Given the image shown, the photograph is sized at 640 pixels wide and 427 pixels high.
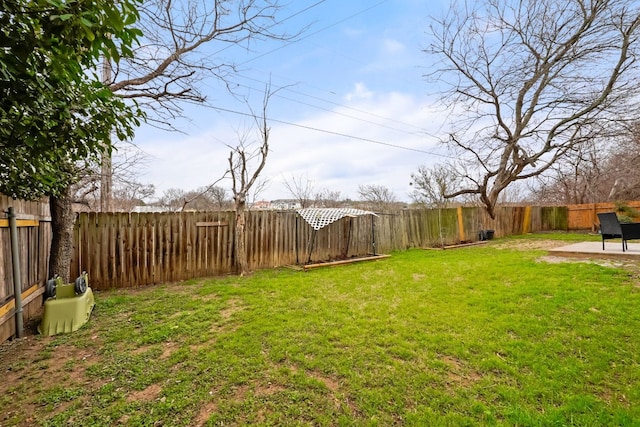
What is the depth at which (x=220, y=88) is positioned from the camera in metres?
4.79

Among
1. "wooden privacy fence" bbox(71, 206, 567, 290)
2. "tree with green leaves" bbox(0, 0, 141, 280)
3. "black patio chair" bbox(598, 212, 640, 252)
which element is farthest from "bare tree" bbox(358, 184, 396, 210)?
"tree with green leaves" bbox(0, 0, 141, 280)

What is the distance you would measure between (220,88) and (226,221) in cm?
256

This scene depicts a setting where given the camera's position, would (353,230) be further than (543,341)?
Yes

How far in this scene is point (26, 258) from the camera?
325 centimetres

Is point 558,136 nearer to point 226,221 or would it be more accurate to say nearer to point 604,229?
point 604,229

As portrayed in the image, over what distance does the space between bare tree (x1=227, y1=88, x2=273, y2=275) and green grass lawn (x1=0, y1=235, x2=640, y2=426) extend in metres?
1.70

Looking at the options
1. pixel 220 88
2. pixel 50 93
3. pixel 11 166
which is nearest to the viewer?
pixel 50 93

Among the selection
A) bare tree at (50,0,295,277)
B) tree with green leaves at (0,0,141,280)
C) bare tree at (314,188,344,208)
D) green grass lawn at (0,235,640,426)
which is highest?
bare tree at (50,0,295,277)

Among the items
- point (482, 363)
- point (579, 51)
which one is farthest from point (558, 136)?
point (482, 363)

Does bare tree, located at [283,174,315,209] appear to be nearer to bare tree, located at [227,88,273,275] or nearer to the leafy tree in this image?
bare tree, located at [227,88,273,275]

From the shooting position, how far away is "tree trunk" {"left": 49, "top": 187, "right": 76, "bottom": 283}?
3.79 meters

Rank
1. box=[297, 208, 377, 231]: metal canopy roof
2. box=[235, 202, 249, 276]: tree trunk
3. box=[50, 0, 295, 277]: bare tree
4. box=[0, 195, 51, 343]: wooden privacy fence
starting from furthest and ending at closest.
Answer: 1. box=[297, 208, 377, 231]: metal canopy roof
2. box=[235, 202, 249, 276]: tree trunk
3. box=[50, 0, 295, 277]: bare tree
4. box=[0, 195, 51, 343]: wooden privacy fence

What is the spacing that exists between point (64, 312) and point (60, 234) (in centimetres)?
130

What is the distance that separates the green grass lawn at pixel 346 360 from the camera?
1.79m
